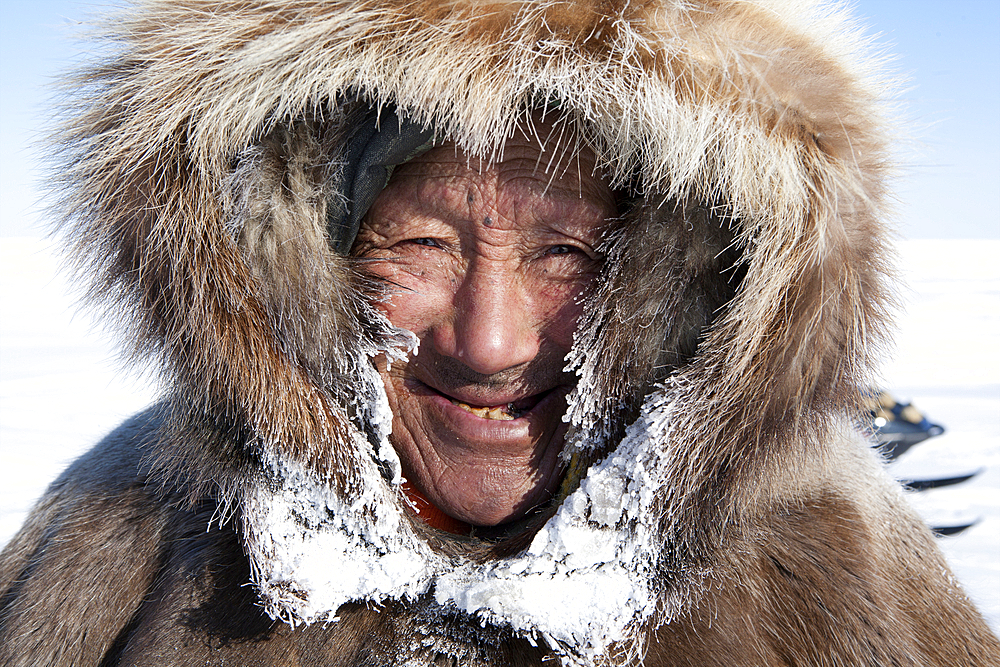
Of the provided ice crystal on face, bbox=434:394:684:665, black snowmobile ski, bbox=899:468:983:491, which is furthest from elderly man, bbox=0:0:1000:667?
black snowmobile ski, bbox=899:468:983:491

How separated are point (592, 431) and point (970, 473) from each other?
456 cm

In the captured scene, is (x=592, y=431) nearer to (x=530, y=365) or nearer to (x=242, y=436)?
(x=530, y=365)

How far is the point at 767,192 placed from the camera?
42.3 inches

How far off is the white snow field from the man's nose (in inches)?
22.5

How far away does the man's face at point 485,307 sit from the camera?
128cm

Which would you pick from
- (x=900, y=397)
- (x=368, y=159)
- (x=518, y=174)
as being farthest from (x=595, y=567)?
(x=900, y=397)

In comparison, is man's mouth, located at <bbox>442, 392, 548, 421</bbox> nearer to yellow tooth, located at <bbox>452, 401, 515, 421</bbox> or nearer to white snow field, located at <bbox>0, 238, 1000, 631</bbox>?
yellow tooth, located at <bbox>452, 401, 515, 421</bbox>

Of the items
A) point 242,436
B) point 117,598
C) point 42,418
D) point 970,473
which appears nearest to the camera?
point 242,436

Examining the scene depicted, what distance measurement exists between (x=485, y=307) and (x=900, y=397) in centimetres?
702

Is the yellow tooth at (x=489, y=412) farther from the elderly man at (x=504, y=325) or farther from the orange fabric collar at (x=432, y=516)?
the orange fabric collar at (x=432, y=516)

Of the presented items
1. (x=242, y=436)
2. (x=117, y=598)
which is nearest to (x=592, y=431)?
(x=242, y=436)

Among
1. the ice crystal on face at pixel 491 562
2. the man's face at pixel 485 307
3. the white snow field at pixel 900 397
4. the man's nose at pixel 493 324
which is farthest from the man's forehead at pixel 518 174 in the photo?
the white snow field at pixel 900 397

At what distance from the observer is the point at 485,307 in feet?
4.27

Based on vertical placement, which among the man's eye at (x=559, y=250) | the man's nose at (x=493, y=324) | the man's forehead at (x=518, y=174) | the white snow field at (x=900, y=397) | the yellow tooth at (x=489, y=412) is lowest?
the white snow field at (x=900, y=397)
